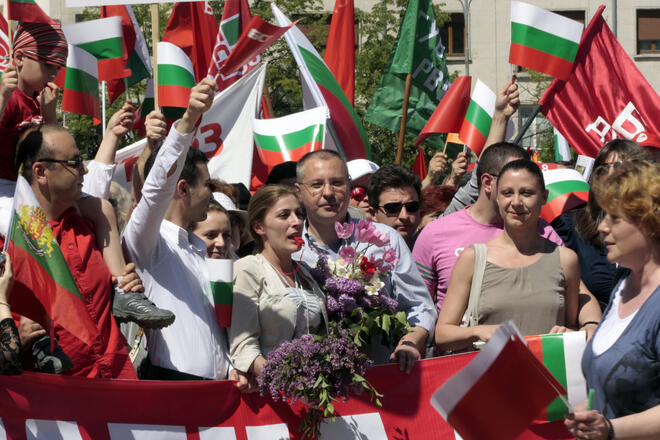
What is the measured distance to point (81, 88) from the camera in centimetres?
733

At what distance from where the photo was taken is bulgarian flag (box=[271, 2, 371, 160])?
346 inches

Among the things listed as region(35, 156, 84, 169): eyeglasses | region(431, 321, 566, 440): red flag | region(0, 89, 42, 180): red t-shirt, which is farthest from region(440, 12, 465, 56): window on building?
region(431, 321, 566, 440): red flag

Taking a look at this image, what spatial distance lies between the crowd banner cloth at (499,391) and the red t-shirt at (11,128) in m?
2.60

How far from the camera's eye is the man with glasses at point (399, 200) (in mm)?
6359

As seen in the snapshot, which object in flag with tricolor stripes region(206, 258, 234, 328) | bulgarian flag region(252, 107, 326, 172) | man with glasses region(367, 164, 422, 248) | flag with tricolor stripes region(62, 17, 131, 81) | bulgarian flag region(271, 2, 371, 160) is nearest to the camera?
flag with tricolor stripes region(206, 258, 234, 328)

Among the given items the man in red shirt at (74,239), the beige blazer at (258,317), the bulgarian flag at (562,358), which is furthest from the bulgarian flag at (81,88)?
the bulgarian flag at (562,358)

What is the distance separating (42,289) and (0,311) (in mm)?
236

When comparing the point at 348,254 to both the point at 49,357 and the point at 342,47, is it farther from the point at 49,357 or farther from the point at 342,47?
the point at 342,47

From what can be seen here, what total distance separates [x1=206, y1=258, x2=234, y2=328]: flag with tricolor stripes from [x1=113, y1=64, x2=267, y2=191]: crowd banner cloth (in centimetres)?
398

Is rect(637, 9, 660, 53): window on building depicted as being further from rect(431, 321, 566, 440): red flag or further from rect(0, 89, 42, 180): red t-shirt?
rect(431, 321, 566, 440): red flag

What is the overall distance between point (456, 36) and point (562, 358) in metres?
32.9

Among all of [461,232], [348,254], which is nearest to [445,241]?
[461,232]

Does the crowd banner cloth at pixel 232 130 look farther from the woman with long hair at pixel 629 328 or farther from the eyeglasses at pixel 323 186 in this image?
the woman with long hair at pixel 629 328

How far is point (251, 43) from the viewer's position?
5.24 meters
